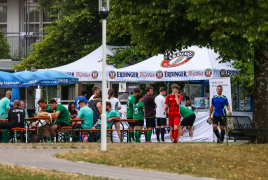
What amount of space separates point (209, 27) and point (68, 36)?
58.8 feet

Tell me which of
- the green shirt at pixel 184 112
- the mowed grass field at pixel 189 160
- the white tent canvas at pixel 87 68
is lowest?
the mowed grass field at pixel 189 160

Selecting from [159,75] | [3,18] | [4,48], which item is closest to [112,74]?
[159,75]

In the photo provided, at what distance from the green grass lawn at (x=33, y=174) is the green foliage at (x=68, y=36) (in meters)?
19.9

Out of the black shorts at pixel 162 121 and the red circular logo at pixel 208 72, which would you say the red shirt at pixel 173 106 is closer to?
the black shorts at pixel 162 121

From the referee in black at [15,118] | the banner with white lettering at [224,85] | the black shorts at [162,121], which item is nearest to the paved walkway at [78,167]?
the referee in black at [15,118]

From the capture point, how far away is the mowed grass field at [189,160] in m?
9.27

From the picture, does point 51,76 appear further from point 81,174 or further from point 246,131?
point 81,174

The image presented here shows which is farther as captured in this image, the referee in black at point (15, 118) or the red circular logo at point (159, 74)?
the red circular logo at point (159, 74)

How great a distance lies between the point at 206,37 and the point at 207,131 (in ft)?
21.3

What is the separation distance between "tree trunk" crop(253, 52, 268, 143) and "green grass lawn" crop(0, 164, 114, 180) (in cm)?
738

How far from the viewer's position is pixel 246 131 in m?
13.1

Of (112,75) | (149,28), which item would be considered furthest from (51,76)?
(149,28)

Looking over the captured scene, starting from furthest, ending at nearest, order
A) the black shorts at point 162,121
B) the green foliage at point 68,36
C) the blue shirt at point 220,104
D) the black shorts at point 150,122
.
A: the green foliage at point 68,36 < the black shorts at point 162,121 < the black shorts at point 150,122 < the blue shirt at point 220,104

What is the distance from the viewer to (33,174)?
7855mm
